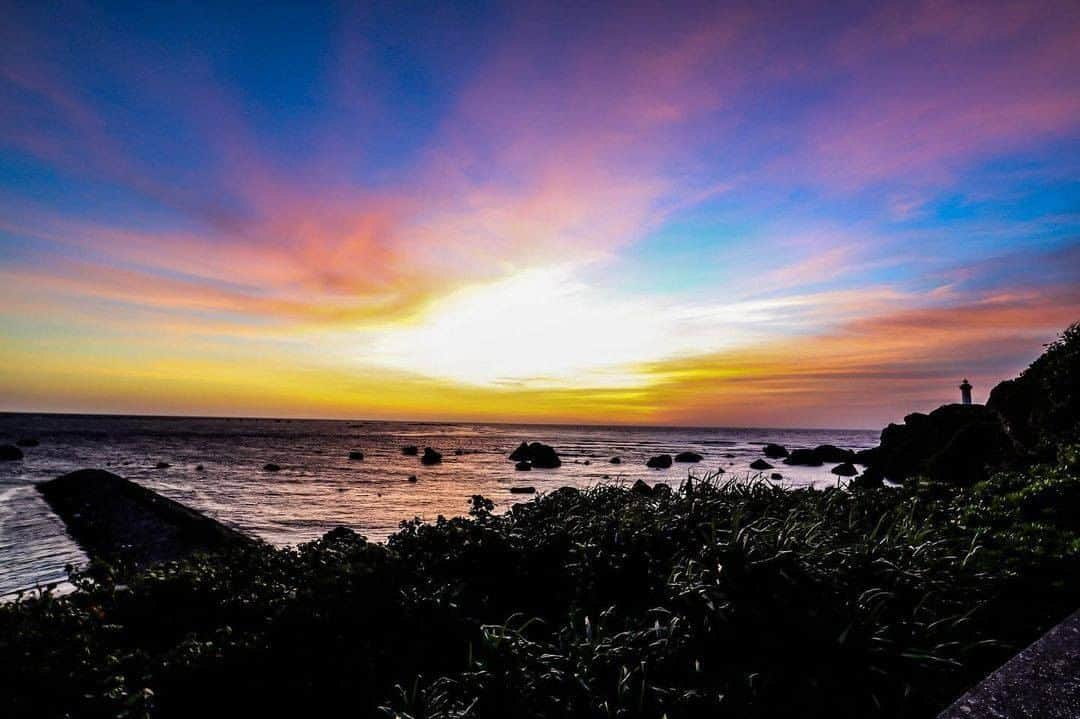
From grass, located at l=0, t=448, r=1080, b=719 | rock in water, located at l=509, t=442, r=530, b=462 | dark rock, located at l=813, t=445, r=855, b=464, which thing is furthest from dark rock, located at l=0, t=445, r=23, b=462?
dark rock, located at l=813, t=445, r=855, b=464

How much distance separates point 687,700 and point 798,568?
1.73 metres

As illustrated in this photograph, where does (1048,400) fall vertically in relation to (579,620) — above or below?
above

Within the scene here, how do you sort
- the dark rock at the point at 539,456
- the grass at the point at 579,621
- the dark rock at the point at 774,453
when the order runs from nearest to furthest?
the grass at the point at 579,621, the dark rock at the point at 539,456, the dark rock at the point at 774,453

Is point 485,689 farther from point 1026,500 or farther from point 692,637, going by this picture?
point 1026,500

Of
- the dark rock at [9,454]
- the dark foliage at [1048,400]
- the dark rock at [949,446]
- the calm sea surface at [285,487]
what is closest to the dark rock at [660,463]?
the calm sea surface at [285,487]

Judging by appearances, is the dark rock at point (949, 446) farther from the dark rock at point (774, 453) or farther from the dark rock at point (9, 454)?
the dark rock at point (9, 454)

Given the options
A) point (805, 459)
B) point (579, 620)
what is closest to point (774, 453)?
point (805, 459)

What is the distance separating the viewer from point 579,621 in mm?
4727

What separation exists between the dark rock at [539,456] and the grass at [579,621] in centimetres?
3464

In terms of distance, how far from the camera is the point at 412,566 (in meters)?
5.89

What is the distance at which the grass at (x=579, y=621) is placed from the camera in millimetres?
3375

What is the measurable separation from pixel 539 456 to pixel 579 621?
39.5 m

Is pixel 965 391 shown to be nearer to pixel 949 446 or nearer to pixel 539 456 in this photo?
pixel 949 446

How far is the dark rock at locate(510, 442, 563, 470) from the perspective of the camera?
138 ft
